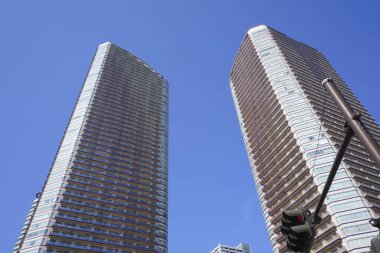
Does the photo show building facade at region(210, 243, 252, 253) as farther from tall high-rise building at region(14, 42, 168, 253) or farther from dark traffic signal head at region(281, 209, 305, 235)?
dark traffic signal head at region(281, 209, 305, 235)

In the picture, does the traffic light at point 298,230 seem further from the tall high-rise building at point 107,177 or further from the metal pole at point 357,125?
the tall high-rise building at point 107,177

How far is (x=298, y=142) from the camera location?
2704 inches

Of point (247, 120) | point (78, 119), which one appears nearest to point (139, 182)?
point (78, 119)

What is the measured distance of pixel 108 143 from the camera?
89.4 meters

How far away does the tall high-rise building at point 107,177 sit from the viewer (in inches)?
2689

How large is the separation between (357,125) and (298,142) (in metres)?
66.3

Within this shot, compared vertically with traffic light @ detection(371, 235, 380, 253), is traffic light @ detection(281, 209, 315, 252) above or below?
above

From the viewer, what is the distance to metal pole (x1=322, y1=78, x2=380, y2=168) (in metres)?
5.07

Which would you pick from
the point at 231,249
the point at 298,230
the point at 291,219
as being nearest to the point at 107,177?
the point at 291,219

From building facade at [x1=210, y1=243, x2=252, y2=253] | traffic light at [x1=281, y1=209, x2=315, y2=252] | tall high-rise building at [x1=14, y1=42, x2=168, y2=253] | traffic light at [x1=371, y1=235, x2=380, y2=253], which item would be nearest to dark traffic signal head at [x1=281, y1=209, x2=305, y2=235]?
traffic light at [x1=281, y1=209, x2=315, y2=252]

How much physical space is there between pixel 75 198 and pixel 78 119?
87.7ft

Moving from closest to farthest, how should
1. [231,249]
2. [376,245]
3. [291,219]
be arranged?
[376,245] < [291,219] < [231,249]

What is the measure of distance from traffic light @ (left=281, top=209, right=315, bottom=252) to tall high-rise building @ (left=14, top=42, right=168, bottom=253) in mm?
66602

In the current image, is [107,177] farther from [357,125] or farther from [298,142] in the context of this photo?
[357,125]
